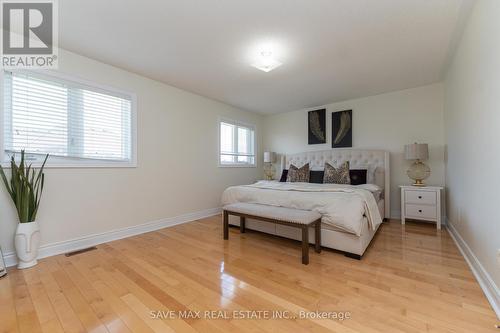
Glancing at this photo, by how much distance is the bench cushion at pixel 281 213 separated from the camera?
85.8 inches

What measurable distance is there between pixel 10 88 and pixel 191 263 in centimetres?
259

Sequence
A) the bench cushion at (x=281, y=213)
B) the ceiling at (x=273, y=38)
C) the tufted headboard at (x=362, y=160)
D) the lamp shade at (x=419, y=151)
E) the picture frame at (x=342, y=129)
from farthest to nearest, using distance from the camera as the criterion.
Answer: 1. the picture frame at (x=342, y=129)
2. the tufted headboard at (x=362, y=160)
3. the lamp shade at (x=419, y=151)
4. the bench cushion at (x=281, y=213)
5. the ceiling at (x=273, y=38)

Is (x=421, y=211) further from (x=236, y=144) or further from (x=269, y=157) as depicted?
(x=236, y=144)

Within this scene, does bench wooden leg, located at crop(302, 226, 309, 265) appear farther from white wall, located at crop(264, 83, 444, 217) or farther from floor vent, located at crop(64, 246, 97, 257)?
white wall, located at crop(264, 83, 444, 217)

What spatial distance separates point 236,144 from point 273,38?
2885 millimetres

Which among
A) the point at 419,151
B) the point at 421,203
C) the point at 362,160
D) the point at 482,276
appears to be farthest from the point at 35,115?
the point at 421,203

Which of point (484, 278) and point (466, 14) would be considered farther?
point (466, 14)

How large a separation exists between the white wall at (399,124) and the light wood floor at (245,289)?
1.53 metres

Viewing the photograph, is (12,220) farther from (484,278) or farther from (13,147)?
(484,278)

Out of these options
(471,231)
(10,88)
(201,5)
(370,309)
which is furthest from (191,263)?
(471,231)

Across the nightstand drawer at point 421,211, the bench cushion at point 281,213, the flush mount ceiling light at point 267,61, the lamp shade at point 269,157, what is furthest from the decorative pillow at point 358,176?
the flush mount ceiling light at point 267,61

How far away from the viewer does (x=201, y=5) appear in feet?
5.95

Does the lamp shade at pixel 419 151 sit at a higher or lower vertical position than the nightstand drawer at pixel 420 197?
higher

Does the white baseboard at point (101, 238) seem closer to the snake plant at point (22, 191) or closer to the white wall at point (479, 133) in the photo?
the snake plant at point (22, 191)
